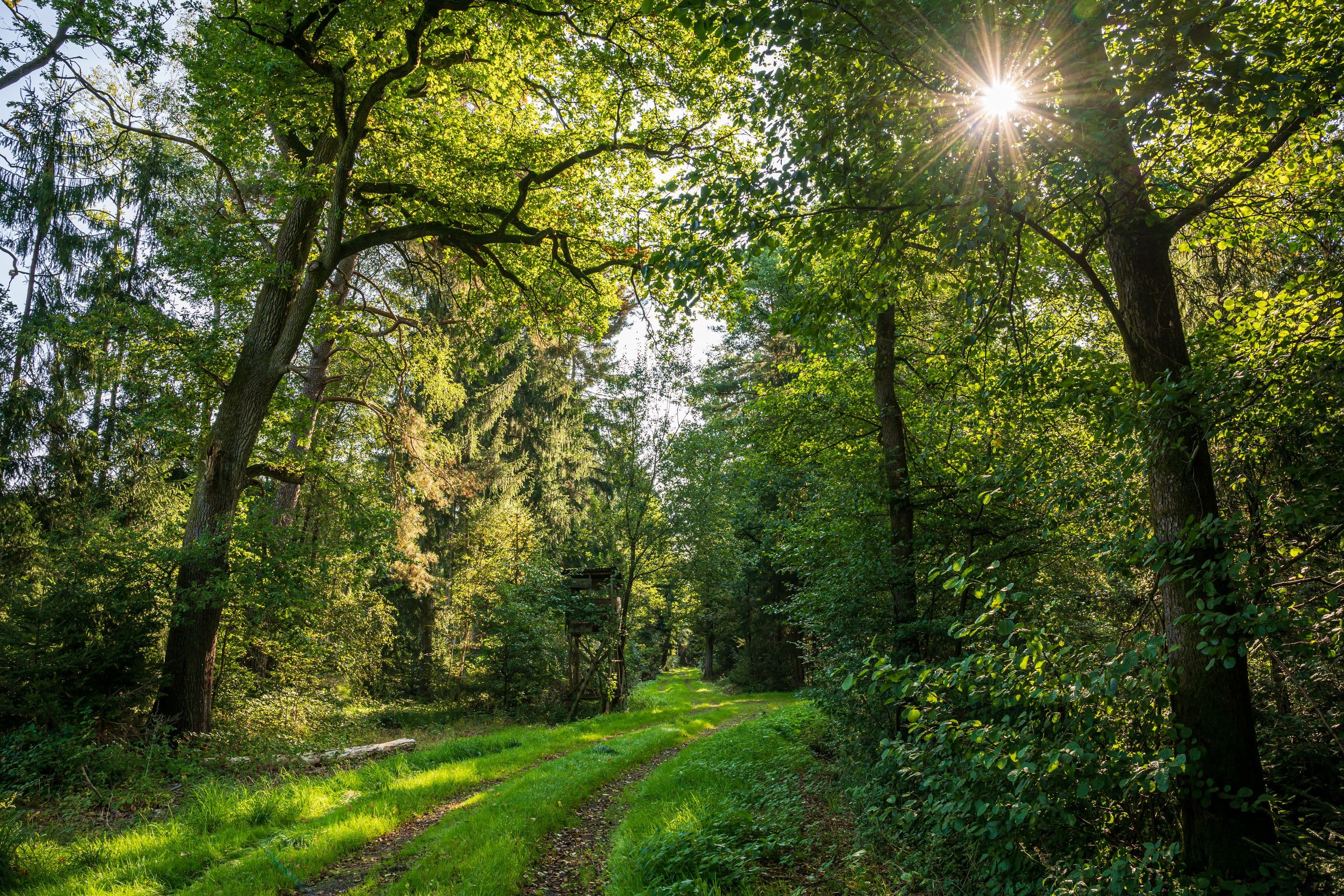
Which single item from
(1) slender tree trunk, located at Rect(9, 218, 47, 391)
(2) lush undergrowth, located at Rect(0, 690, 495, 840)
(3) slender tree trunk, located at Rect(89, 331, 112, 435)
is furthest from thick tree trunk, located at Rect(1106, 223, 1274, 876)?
(1) slender tree trunk, located at Rect(9, 218, 47, 391)

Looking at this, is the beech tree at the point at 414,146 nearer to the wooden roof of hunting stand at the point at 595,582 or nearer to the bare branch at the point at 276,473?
the bare branch at the point at 276,473

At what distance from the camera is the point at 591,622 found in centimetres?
1716

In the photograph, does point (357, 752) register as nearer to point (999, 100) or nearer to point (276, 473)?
point (276, 473)

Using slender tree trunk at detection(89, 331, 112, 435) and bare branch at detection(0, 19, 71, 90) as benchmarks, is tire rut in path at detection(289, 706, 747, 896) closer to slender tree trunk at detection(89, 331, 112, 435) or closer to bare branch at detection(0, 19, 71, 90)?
slender tree trunk at detection(89, 331, 112, 435)

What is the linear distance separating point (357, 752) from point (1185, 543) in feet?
37.4

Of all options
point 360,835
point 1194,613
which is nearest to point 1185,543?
point 1194,613

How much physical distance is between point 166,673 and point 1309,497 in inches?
485

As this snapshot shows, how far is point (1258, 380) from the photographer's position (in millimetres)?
3340

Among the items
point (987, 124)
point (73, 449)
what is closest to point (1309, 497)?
point (987, 124)

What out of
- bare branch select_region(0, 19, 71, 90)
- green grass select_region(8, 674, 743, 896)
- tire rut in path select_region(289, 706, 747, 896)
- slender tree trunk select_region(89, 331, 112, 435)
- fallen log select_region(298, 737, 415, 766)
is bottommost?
fallen log select_region(298, 737, 415, 766)

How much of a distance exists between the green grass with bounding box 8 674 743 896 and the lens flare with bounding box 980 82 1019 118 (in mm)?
7729

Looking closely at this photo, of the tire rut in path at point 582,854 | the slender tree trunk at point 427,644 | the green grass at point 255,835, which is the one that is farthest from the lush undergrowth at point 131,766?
the slender tree trunk at point 427,644

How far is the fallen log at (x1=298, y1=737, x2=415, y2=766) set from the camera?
30.7 ft

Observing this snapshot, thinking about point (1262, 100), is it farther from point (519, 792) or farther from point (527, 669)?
point (527, 669)
